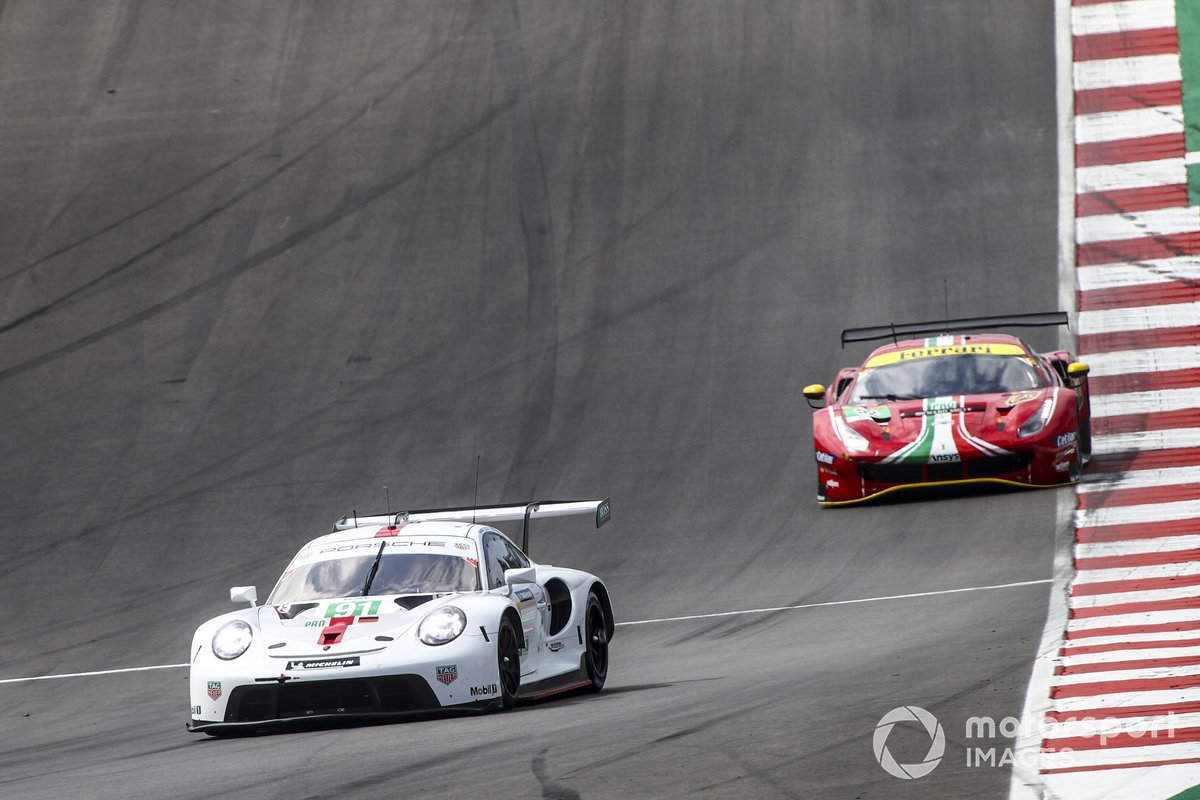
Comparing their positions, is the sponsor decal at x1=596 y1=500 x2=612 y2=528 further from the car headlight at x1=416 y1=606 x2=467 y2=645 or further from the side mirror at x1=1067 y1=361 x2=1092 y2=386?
the side mirror at x1=1067 y1=361 x2=1092 y2=386

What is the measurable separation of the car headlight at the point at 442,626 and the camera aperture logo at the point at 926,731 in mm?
2424

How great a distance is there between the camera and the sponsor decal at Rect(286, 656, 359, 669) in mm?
8883

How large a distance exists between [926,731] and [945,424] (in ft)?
27.5

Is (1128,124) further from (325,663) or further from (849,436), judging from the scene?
(325,663)

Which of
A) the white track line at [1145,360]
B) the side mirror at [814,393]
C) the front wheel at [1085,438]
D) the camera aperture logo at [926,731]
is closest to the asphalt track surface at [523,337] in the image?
the camera aperture logo at [926,731]

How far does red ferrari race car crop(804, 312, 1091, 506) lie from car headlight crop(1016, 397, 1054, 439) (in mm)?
10

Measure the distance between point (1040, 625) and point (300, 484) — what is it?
830 centimetres

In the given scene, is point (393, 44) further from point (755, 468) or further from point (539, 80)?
point (755, 468)

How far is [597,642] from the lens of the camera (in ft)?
35.3

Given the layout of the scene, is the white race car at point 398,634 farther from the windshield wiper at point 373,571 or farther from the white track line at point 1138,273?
the white track line at point 1138,273

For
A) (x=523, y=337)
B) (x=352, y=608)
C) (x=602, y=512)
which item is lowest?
(x=352, y=608)

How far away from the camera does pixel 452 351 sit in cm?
1930

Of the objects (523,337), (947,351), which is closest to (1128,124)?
(947,351)

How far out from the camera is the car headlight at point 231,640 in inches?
361
